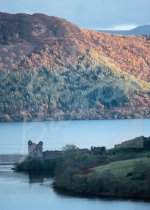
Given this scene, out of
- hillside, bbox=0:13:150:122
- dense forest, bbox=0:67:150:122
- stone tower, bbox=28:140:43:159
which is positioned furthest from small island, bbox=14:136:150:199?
dense forest, bbox=0:67:150:122

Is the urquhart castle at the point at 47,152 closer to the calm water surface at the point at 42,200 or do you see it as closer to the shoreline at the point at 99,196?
the calm water surface at the point at 42,200

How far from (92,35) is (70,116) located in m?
37.2

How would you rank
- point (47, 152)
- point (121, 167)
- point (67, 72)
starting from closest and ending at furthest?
point (121, 167) < point (47, 152) < point (67, 72)

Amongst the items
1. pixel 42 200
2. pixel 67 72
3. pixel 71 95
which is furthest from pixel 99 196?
pixel 67 72

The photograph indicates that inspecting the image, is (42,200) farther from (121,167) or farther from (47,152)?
(47,152)

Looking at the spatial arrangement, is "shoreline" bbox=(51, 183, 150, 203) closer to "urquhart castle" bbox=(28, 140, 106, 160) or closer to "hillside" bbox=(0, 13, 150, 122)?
"urquhart castle" bbox=(28, 140, 106, 160)

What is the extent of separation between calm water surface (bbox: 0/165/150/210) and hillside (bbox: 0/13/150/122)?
67395 mm

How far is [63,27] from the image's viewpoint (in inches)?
5871

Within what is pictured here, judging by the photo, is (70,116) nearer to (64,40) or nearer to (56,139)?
(64,40)

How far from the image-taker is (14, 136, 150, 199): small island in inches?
1527

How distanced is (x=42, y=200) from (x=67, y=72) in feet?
322

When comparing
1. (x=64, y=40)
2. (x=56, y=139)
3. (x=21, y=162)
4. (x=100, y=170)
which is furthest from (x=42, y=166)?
(x=64, y=40)

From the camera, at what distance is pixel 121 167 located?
42500 mm

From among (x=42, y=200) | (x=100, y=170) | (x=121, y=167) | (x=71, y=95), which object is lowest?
(x=42, y=200)
